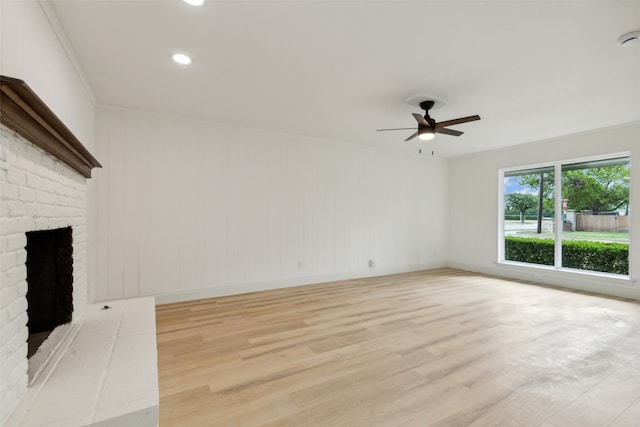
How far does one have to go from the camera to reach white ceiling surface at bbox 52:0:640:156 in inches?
79.4

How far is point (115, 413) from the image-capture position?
136 cm

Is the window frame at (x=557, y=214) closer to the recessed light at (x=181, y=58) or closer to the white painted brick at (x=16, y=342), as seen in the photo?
the recessed light at (x=181, y=58)

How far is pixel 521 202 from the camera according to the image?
5.91m

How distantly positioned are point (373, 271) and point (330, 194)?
184 cm

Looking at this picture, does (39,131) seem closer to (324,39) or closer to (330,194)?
(324,39)

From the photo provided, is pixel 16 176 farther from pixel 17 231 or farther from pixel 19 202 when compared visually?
pixel 17 231

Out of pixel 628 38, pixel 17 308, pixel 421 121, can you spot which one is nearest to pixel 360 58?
pixel 421 121

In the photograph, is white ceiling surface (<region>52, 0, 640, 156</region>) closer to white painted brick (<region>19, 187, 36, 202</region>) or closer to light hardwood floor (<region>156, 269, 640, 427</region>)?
white painted brick (<region>19, 187, 36, 202</region>)

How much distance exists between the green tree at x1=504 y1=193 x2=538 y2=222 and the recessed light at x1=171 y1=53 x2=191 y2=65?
6270 mm

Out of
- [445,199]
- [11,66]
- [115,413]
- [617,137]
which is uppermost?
[617,137]

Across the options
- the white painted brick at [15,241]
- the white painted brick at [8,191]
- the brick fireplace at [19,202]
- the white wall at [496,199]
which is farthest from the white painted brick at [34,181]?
the white wall at [496,199]

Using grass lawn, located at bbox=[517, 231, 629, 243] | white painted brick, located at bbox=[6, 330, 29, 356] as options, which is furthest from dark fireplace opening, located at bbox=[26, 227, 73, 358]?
grass lawn, located at bbox=[517, 231, 629, 243]

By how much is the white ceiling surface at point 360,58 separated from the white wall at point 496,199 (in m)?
0.63

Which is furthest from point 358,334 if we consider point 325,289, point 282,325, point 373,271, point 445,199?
point 445,199
